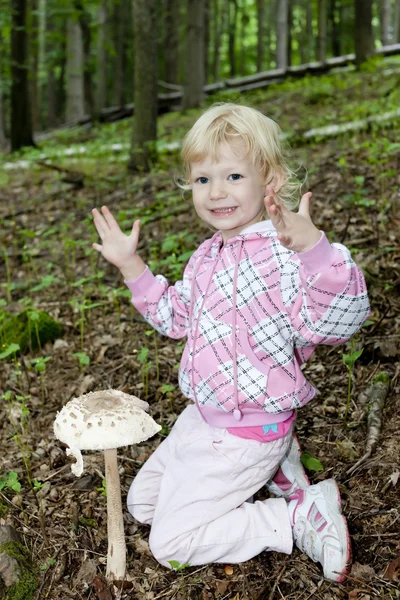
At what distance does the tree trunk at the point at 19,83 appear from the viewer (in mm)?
12016

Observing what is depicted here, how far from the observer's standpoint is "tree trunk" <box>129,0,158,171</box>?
760 centimetres

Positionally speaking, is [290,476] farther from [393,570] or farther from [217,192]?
[217,192]

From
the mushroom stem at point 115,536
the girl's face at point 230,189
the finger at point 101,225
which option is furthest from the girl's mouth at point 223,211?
the mushroom stem at point 115,536

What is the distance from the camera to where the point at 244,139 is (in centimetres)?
266

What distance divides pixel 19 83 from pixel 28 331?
32.9ft

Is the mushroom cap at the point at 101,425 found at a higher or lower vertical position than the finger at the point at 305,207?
lower

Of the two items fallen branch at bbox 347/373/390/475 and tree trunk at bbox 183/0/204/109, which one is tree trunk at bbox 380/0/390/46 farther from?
fallen branch at bbox 347/373/390/475

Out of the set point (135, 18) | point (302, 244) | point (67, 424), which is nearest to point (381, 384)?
point (302, 244)

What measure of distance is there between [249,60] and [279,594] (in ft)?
140

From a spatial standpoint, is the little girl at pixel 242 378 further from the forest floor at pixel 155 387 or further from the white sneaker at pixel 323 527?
the forest floor at pixel 155 387

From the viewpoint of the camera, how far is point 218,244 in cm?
293

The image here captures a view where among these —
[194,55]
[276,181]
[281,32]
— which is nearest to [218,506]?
[276,181]

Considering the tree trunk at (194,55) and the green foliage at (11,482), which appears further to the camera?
the tree trunk at (194,55)

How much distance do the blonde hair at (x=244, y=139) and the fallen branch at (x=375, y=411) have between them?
129 centimetres
